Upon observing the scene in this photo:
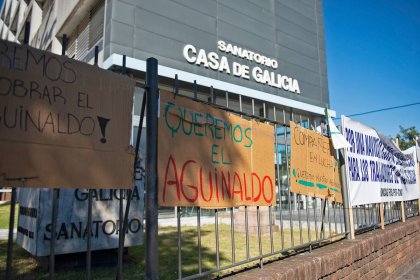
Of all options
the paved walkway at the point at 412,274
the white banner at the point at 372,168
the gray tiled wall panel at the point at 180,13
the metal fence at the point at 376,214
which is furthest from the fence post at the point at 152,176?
the gray tiled wall panel at the point at 180,13

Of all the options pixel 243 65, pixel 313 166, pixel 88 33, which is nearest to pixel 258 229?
pixel 313 166

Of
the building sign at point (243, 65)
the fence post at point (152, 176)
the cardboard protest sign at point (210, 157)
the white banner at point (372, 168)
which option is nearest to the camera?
the fence post at point (152, 176)

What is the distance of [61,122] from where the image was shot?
80.5 inches

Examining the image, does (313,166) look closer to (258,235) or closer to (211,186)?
(258,235)

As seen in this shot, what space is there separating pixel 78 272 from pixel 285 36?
1688 centimetres

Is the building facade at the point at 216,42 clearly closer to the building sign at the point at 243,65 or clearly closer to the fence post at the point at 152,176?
the building sign at the point at 243,65

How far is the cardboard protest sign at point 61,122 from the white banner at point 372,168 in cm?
354

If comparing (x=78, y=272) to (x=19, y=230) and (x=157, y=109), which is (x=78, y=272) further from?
(x=157, y=109)

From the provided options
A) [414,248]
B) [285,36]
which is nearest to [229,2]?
[285,36]

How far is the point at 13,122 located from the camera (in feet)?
6.15

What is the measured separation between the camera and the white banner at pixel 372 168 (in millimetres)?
5004

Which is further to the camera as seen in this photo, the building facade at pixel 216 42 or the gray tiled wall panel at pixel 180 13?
the gray tiled wall panel at pixel 180 13

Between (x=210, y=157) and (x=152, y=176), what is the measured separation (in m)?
0.68

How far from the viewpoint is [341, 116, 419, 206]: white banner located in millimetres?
5004
